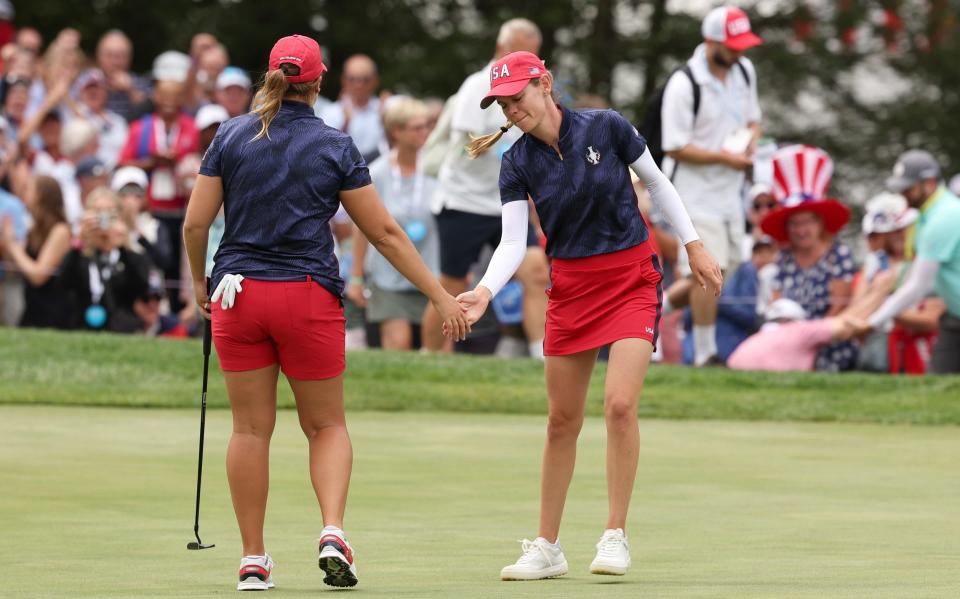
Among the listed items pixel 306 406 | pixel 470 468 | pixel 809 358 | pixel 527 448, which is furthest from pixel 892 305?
pixel 306 406

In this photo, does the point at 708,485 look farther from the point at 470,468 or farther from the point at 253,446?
the point at 253,446

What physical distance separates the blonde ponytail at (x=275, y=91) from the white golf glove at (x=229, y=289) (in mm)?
477

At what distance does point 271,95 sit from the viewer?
6691mm

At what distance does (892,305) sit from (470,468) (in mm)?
5602

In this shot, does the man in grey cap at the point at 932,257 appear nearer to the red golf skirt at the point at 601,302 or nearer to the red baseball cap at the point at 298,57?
the red golf skirt at the point at 601,302

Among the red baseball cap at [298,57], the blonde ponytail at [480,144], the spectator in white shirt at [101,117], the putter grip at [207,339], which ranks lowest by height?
the putter grip at [207,339]

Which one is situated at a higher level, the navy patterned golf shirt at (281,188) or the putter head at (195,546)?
the navy patterned golf shirt at (281,188)

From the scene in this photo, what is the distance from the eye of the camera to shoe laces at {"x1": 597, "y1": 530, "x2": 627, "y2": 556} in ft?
22.2

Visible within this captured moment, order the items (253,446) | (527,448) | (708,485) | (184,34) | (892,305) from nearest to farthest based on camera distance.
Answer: (253,446), (708,485), (527,448), (892,305), (184,34)

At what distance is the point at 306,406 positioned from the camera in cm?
690

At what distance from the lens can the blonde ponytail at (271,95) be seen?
6645mm

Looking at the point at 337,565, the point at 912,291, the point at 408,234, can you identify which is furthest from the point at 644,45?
the point at 337,565

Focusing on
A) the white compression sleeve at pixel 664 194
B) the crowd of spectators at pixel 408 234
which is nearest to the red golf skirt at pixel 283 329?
the white compression sleeve at pixel 664 194

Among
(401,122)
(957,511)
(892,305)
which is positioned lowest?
(957,511)
